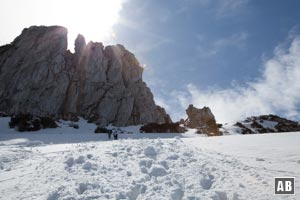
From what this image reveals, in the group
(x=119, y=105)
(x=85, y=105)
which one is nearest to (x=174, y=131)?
(x=119, y=105)

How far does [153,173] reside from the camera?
11391mm

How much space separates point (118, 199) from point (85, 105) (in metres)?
73.6

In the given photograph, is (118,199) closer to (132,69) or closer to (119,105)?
(119,105)

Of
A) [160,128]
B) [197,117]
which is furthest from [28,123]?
[197,117]

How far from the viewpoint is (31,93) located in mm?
77000

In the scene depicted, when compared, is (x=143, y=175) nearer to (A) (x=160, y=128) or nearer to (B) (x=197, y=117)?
(A) (x=160, y=128)

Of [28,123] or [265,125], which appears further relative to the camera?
[265,125]

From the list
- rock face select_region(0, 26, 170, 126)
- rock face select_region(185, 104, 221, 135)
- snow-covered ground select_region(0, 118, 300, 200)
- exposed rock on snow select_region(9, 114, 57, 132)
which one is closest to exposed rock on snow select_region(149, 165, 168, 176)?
snow-covered ground select_region(0, 118, 300, 200)

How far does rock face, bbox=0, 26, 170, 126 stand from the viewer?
7725cm

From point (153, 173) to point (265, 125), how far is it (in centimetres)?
8980

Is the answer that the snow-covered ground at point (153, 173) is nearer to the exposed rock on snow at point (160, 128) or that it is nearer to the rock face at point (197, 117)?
the exposed rock on snow at point (160, 128)

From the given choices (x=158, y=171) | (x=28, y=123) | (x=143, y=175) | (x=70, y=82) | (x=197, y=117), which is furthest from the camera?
(x=197, y=117)

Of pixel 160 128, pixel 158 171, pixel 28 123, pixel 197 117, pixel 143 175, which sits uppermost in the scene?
pixel 197 117

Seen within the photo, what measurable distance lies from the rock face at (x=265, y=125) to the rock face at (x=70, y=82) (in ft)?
79.8
